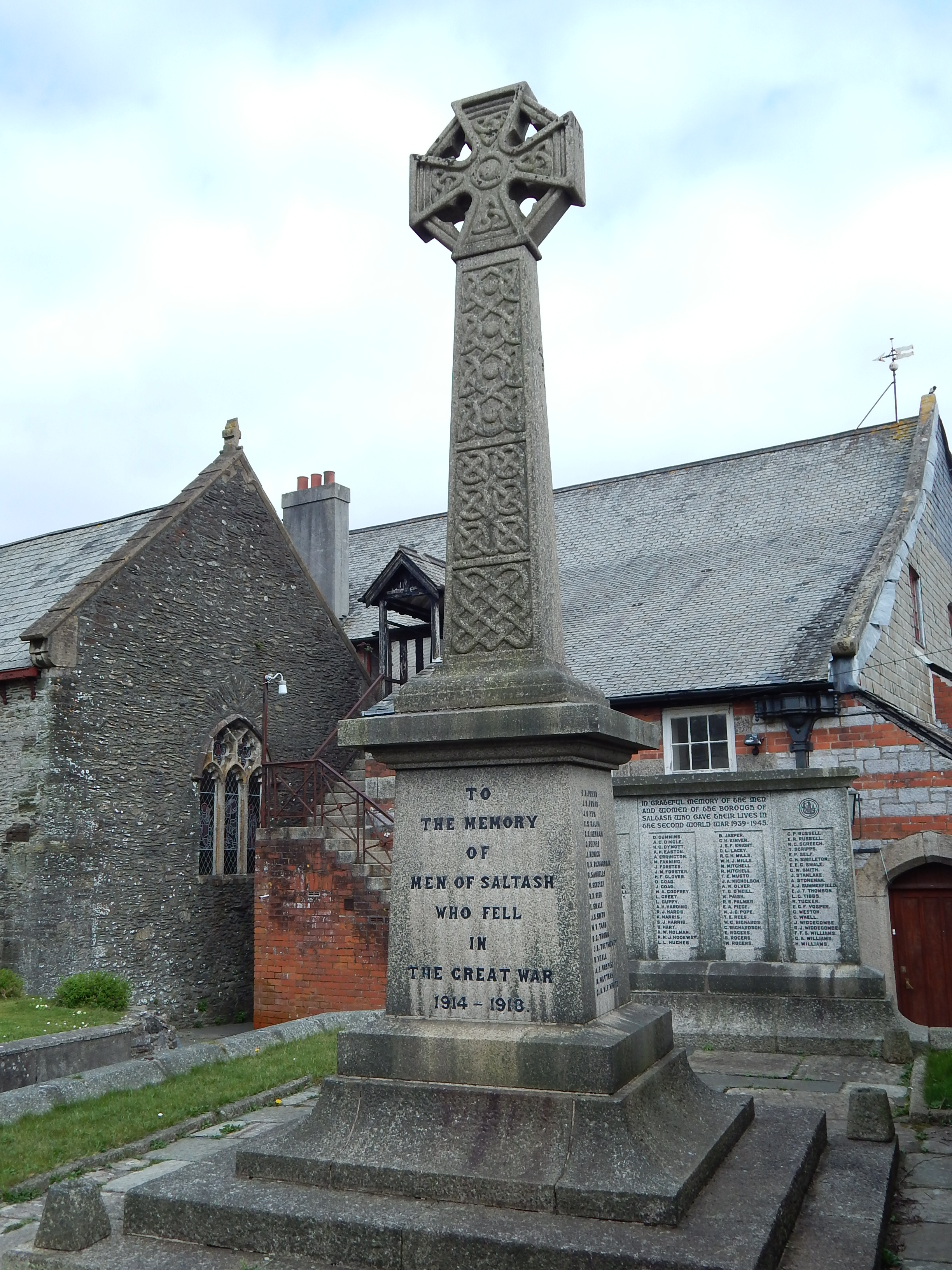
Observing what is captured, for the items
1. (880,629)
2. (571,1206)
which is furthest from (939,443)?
(571,1206)

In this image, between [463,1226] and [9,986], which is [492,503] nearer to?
[463,1226]

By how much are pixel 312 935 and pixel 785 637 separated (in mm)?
7875

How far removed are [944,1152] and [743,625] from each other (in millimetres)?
10549

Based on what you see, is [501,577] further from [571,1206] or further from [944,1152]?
[944,1152]

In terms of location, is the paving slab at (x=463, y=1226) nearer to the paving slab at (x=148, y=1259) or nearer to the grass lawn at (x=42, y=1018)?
the paving slab at (x=148, y=1259)

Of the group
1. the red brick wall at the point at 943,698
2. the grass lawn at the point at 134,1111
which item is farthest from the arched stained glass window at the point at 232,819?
the red brick wall at the point at 943,698

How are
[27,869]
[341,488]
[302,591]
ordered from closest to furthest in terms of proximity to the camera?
[27,869], [302,591], [341,488]

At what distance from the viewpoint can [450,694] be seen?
528 centimetres

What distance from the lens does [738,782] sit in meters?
9.65

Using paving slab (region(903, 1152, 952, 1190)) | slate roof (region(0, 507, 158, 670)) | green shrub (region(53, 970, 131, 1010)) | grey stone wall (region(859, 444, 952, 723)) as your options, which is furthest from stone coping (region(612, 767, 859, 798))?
slate roof (region(0, 507, 158, 670))

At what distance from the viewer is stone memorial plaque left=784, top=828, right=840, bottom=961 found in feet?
30.2

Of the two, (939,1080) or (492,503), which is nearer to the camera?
(492,503)

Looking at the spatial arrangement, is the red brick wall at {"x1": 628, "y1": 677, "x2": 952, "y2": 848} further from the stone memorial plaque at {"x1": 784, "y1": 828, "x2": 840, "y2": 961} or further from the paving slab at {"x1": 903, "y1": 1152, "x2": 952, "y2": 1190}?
the paving slab at {"x1": 903, "y1": 1152, "x2": 952, "y2": 1190}

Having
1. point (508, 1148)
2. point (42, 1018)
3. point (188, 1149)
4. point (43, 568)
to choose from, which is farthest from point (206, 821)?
point (508, 1148)
